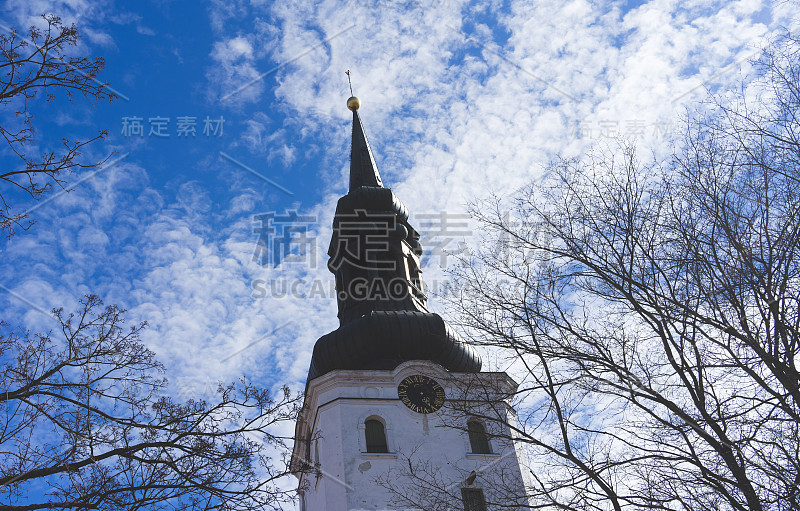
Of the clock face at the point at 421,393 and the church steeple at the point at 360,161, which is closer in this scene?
the clock face at the point at 421,393

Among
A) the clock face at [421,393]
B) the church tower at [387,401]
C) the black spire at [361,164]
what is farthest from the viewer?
the black spire at [361,164]

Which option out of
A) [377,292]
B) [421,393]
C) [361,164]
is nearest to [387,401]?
[421,393]

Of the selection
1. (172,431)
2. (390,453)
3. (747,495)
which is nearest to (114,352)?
(172,431)

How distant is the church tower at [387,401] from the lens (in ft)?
81.9

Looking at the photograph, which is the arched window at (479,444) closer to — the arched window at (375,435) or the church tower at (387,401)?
the church tower at (387,401)

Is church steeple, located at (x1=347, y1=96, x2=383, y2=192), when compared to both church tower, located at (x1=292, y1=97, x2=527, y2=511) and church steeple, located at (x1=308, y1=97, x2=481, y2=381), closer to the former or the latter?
church steeple, located at (x1=308, y1=97, x2=481, y2=381)

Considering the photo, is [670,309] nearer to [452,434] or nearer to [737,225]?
[737,225]

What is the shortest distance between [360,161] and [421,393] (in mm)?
13938

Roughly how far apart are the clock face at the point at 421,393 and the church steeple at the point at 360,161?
10952 millimetres

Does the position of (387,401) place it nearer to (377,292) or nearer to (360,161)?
(377,292)

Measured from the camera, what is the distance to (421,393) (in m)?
27.5

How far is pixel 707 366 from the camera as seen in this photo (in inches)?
380

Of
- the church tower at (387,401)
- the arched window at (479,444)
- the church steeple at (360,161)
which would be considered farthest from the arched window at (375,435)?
the church steeple at (360,161)

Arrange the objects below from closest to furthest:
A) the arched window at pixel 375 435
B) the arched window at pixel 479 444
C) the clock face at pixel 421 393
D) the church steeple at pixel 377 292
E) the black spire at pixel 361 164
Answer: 1. the arched window at pixel 375 435
2. the arched window at pixel 479 444
3. the clock face at pixel 421 393
4. the church steeple at pixel 377 292
5. the black spire at pixel 361 164
